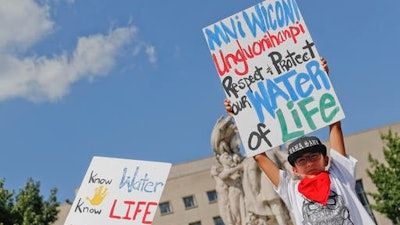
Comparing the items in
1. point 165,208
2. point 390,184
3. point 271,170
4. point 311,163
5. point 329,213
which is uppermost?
point 165,208

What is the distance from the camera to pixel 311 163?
405cm

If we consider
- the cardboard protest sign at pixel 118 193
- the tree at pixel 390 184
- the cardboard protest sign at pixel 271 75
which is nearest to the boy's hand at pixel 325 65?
the cardboard protest sign at pixel 271 75

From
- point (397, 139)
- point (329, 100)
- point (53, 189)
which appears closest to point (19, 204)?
point (53, 189)

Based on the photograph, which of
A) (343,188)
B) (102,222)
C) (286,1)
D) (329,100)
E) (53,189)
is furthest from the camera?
(53,189)

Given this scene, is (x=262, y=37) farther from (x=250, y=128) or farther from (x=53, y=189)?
(x=53, y=189)

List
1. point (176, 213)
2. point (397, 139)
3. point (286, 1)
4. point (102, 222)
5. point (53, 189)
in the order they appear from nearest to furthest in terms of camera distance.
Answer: point (286, 1) < point (102, 222) < point (397, 139) < point (53, 189) < point (176, 213)

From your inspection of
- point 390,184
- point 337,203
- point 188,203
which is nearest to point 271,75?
point 337,203

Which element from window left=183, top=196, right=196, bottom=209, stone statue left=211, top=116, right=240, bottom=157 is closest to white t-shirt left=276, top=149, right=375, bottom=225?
stone statue left=211, top=116, right=240, bottom=157

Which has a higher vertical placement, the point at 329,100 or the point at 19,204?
the point at 19,204

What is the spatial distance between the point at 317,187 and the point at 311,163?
0.56ft

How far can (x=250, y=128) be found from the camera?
473 cm

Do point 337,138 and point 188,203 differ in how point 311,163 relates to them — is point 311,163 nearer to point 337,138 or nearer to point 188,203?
point 337,138

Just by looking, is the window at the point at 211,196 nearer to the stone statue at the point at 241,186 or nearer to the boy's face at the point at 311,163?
A: the stone statue at the point at 241,186

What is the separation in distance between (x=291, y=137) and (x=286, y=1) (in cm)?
115
